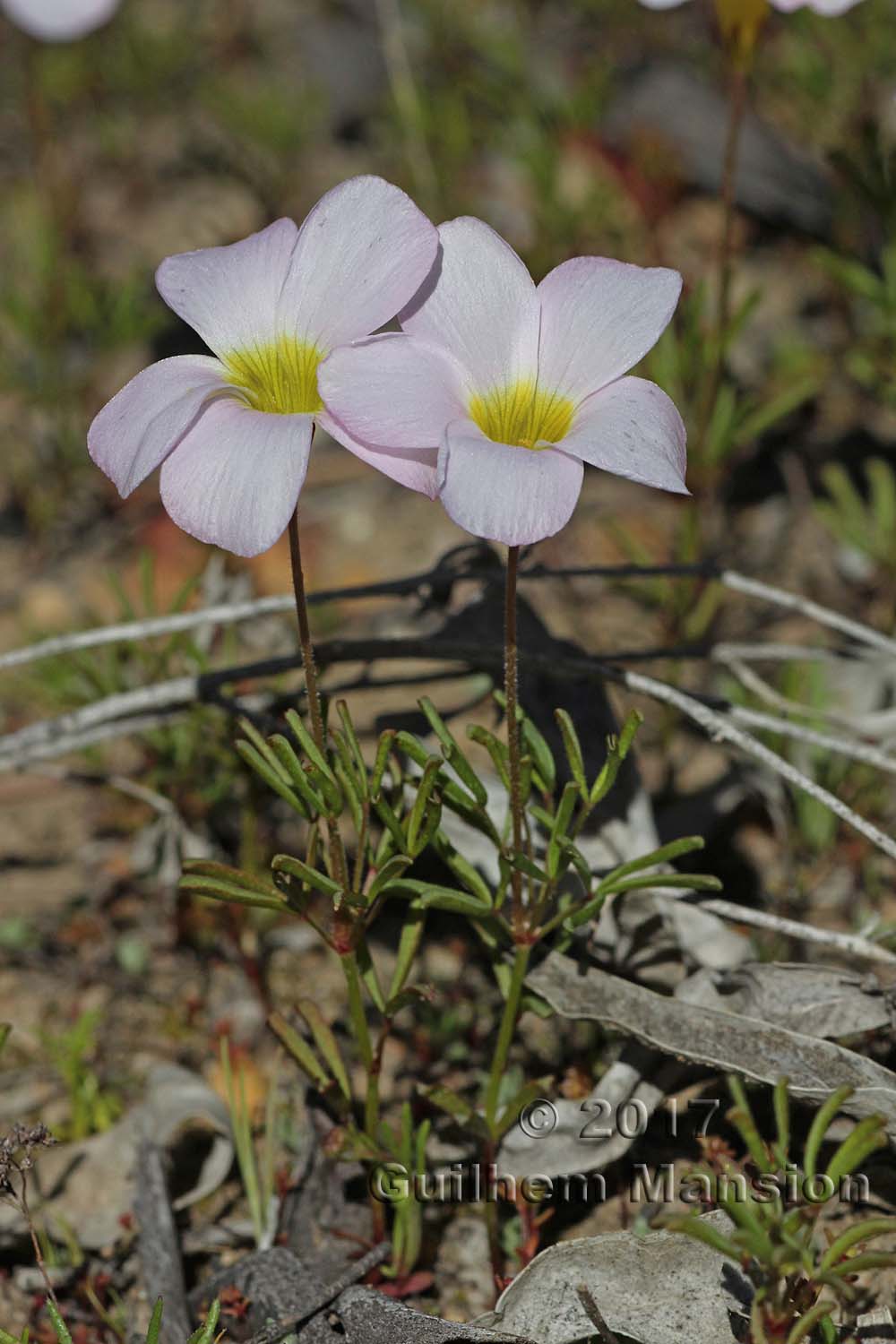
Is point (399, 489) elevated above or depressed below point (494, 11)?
below

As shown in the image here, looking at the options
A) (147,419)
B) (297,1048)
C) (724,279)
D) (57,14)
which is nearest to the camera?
(147,419)

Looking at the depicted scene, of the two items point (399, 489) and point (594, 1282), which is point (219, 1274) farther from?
point (399, 489)

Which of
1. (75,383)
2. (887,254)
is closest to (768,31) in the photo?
(887,254)

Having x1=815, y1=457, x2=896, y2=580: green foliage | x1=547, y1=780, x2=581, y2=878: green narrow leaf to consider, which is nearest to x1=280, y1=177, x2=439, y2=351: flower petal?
x1=547, y1=780, x2=581, y2=878: green narrow leaf

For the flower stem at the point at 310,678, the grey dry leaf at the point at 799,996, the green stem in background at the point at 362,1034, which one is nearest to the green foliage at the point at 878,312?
the grey dry leaf at the point at 799,996

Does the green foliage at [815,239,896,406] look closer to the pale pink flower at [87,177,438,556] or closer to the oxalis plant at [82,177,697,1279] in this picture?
the oxalis plant at [82,177,697,1279]

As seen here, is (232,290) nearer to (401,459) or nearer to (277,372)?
(277,372)

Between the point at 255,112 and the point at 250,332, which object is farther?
the point at 255,112

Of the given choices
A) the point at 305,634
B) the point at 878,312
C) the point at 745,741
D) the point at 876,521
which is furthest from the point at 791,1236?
the point at 878,312
